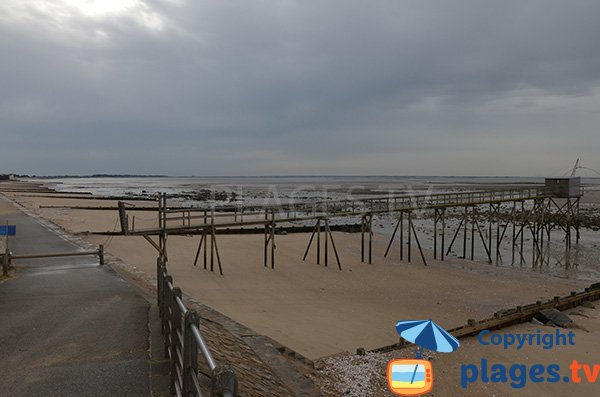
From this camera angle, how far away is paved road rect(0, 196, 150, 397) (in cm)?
538

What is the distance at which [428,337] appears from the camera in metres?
6.11

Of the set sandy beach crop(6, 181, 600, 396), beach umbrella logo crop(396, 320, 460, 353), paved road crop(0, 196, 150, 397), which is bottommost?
sandy beach crop(6, 181, 600, 396)

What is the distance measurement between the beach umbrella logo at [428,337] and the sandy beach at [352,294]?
2295 millimetres

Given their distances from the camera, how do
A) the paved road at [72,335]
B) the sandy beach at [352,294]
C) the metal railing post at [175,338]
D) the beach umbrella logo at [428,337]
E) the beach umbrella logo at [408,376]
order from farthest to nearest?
the sandy beach at [352,294] < the beach umbrella logo at [428,337] < the beach umbrella logo at [408,376] < the paved road at [72,335] < the metal railing post at [175,338]

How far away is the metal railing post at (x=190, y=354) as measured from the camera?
3.75 metres

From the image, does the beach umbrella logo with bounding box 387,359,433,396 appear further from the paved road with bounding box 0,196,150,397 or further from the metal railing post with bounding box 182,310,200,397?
the paved road with bounding box 0,196,150,397

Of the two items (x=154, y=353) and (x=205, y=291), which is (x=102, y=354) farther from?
(x=205, y=291)

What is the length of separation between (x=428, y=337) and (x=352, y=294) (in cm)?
1098

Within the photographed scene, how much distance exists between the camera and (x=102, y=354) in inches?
248

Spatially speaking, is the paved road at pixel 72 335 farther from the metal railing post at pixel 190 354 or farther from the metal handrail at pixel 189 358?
the metal railing post at pixel 190 354

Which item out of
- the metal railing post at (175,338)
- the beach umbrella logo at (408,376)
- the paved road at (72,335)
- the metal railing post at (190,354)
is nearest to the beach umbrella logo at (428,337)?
the beach umbrella logo at (408,376)

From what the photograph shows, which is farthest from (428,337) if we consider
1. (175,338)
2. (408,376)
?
(175,338)

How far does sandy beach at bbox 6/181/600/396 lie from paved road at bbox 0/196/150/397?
3335 mm

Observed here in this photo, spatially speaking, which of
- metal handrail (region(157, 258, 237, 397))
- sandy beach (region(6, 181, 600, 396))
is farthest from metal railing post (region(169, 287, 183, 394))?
sandy beach (region(6, 181, 600, 396))
